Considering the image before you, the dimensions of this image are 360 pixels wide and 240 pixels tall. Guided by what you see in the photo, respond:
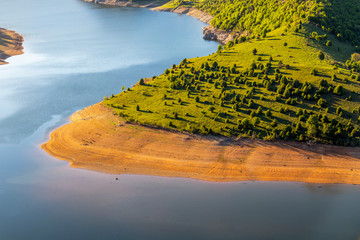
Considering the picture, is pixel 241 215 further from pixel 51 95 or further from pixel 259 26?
pixel 259 26

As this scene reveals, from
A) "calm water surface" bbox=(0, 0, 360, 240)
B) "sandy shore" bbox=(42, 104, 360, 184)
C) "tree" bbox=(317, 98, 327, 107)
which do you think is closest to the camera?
"calm water surface" bbox=(0, 0, 360, 240)

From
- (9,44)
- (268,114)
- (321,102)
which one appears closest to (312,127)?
(268,114)

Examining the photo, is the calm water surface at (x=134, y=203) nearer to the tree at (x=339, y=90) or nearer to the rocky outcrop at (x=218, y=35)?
the tree at (x=339, y=90)

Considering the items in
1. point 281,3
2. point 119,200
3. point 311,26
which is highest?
point 281,3

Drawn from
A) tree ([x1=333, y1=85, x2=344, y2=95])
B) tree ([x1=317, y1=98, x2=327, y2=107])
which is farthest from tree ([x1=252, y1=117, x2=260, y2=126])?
tree ([x1=333, y1=85, x2=344, y2=95])

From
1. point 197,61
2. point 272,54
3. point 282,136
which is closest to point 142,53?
point 197,61

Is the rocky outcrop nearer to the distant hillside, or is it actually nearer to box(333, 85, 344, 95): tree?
the distant hillside
